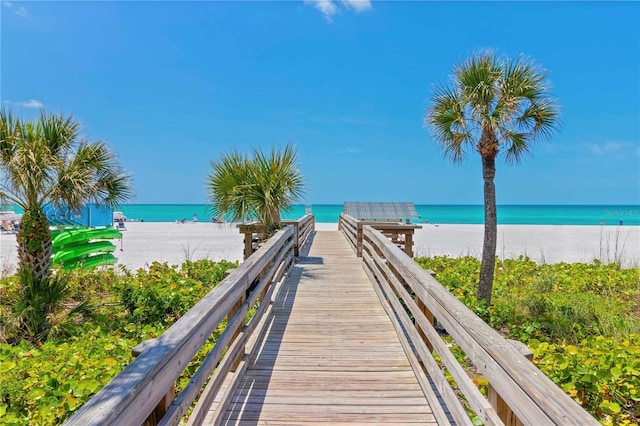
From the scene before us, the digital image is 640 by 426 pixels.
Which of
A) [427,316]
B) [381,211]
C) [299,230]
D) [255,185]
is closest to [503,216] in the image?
[381,211]

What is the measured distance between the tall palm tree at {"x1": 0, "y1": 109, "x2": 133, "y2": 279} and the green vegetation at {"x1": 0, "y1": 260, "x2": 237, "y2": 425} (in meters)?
0.70

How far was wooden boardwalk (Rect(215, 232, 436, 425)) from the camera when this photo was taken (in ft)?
8.41

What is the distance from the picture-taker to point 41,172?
531 cm

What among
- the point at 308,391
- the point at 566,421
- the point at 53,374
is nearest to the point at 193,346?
the point at 308,391

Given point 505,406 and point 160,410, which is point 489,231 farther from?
point 160,410

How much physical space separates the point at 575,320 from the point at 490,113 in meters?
3.38

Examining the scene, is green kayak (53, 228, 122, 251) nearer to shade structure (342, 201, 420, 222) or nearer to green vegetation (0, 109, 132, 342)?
green vegetation (0, 109, 132, 342)

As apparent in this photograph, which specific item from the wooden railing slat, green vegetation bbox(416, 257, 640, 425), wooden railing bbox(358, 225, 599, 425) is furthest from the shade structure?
wooden railing bbox(358, 225, 599, 425)

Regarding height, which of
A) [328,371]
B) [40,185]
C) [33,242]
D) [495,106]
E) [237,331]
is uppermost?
[495,106]

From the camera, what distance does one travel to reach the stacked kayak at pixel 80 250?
1026 cm

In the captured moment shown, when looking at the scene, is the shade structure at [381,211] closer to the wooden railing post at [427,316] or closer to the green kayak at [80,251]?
the green kayak at [80,251]

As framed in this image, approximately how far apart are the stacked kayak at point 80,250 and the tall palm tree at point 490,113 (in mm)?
9549

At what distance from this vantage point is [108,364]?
333 centimetres

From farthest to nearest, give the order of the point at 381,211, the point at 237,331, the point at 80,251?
the point at 381,211, the point at 80,251, the point at 237,331
